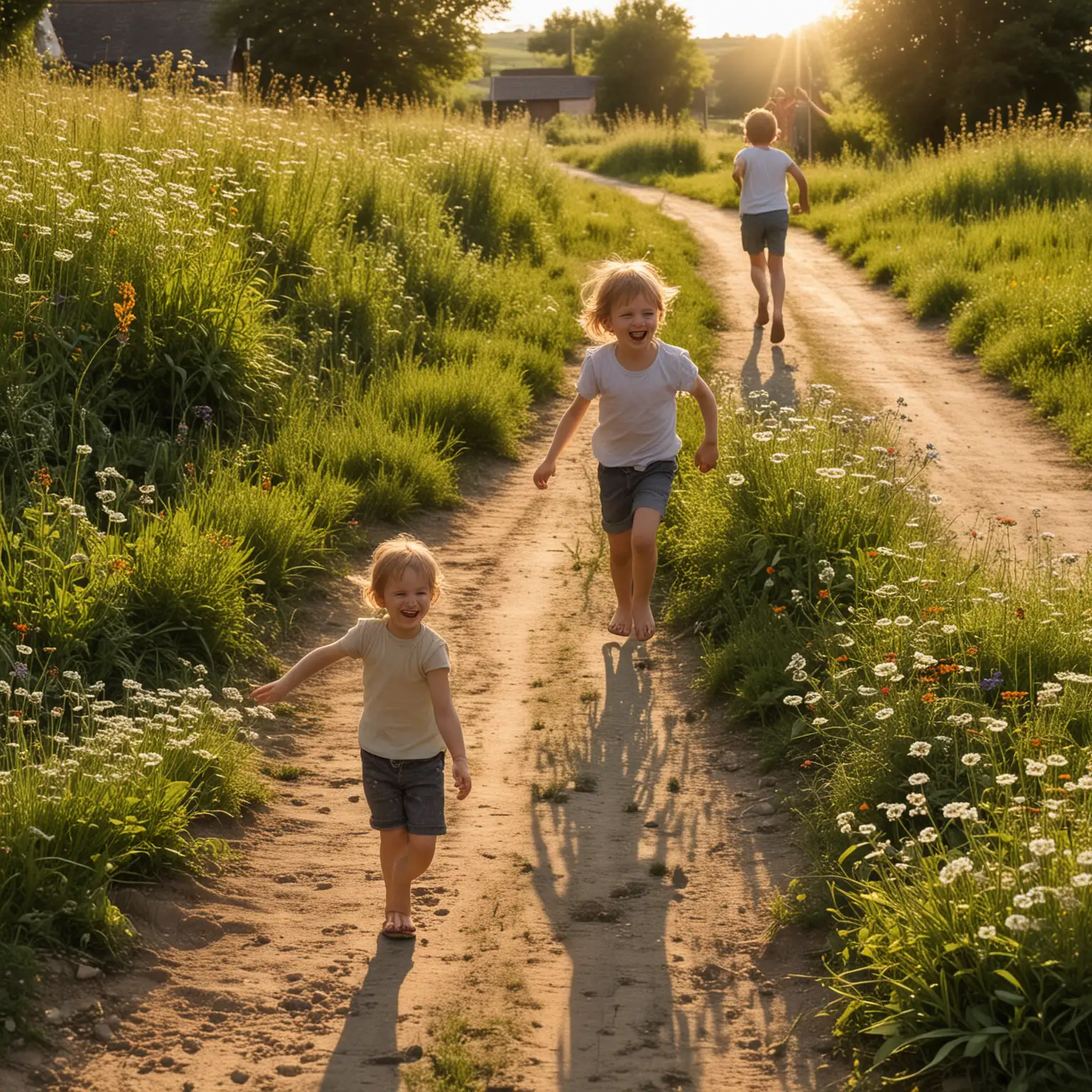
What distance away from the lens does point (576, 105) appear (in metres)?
86.8

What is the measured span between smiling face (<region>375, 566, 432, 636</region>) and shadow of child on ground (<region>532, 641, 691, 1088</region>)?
3.59ft

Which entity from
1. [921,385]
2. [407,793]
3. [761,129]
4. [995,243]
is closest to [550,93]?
[995,243]

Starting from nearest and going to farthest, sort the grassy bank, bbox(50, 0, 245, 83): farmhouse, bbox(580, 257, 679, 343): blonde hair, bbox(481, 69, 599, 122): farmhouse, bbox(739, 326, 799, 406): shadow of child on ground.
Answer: the grassy bank → bbox(580, 257, 679, 343): blonde hair → bbox(739, 326, 799, 406): shadow of child on ground → bbox(50, 0, 245, 83): farmhouse → bbox(481, 69, 599, 122): farmhouse

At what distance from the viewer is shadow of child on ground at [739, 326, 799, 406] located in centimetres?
1030

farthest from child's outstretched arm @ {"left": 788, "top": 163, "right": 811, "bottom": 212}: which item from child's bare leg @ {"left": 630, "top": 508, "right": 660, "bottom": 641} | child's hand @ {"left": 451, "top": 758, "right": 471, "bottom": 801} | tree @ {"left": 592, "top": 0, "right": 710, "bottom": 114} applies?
tree @ {"left": 592, "top": 0, "right": 710, "bottom": 114}

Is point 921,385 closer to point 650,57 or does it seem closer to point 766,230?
point 766,230

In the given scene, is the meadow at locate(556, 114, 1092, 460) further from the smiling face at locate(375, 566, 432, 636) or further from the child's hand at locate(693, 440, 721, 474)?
the smiling face at locate(375, 566, 432, 636)

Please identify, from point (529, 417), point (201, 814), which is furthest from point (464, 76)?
point (201, 814)

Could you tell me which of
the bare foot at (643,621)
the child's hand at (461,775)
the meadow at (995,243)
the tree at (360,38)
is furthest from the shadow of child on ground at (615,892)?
the tree at (360,38)

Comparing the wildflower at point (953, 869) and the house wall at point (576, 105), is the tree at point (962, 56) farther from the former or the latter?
the house wall at point (576, 105)

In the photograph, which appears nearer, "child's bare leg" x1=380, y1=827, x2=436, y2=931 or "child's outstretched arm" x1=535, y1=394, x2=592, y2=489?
"child's bare leg" x1=380, y1=827, x2=436, y2=931

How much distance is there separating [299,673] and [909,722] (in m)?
2.03

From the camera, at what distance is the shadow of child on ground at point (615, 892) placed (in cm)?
356

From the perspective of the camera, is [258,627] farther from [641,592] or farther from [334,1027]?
[334,1027]
